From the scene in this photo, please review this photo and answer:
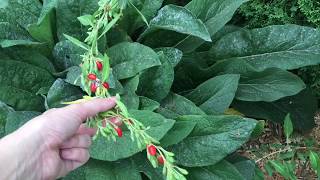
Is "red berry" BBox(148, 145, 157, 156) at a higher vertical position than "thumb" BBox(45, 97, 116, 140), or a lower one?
higher

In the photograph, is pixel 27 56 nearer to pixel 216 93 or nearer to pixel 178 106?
pixel 178 106

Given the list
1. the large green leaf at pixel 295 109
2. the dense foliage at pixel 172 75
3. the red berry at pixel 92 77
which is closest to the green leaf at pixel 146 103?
the dense foliage at pixel 172 75

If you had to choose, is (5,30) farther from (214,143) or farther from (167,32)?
(214,143)

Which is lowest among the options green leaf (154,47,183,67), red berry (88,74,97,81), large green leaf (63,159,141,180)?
large green leaf (63,159,141,180)

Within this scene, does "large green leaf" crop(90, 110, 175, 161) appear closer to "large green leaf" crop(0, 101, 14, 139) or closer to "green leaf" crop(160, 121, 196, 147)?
"green leaf" crop(160, 121, 196, 147)

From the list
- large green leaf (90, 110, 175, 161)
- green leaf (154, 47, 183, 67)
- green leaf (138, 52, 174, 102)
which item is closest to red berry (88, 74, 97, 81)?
large green leaf (90, 110, 175, 161)

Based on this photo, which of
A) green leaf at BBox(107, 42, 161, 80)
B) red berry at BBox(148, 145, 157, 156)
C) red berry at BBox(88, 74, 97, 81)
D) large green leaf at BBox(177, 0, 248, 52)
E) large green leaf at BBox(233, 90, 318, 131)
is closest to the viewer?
red berry at BBox(148, 145, 157, 156)
